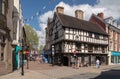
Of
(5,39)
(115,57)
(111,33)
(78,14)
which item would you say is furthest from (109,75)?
(115,57)

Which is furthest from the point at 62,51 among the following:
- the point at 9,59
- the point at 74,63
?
the point at 9,59

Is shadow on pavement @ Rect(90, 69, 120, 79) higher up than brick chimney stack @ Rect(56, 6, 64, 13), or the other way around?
brick chimney stack @ Rect(56, 6, 64, 13)

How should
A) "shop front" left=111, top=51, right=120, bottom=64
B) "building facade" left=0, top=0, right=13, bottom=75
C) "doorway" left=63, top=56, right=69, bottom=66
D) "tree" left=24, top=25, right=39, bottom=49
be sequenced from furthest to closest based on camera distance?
"tree" left=24, top=25, right=39, bottom=49 < "shop front" left=111, top=51, right=120, bottom=64 < "doorway" left=63, top=56, right=69, bottom=66 < "building facade" left=0, top=0, right=13, bottom=75

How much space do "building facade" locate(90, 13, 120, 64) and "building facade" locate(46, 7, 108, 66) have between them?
113 inches

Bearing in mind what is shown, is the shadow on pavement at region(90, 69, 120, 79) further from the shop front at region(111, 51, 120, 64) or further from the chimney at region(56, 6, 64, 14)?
the shop front at region(111, 51, 120, 64)

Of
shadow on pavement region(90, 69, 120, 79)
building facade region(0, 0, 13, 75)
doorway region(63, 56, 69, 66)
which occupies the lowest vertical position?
shadow on pavement region(90, 69, 120, 79)

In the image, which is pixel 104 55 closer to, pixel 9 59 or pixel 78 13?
pixel 78 13

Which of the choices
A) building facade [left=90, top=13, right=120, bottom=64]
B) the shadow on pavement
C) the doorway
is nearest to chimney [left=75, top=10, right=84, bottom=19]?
building facade [left=90, top=13, right=120, bottom=64]

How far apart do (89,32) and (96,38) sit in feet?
8.23

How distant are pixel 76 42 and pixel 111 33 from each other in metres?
14.1

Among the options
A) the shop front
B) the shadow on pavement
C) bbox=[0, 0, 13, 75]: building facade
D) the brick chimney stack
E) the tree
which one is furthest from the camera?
the tree

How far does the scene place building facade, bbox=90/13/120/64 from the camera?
44656mm

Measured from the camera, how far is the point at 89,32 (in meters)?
38.1

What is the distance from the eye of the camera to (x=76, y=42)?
35031 mm
